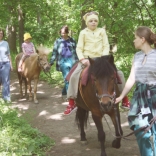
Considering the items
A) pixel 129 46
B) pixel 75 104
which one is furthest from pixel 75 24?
pixel 75 104

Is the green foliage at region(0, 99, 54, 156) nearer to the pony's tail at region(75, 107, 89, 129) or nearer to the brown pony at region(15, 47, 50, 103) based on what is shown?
the pony's tail at region(75, 107, 89, 129)

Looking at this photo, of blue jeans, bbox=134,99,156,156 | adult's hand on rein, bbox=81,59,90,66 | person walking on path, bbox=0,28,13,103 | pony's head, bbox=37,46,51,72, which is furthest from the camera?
pony's head, bbox=37,46,51,72

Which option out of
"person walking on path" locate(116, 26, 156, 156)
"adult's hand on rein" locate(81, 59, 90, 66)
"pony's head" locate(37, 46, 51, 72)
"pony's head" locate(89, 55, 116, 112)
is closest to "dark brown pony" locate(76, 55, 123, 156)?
"pony's head" locate(89, 55, 116, 112)

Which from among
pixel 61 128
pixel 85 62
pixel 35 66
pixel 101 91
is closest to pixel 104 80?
pixel 101 91

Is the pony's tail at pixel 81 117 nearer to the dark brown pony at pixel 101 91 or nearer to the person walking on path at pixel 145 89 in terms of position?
the dark brown pony at pixel 101 91

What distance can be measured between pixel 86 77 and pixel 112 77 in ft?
2.64

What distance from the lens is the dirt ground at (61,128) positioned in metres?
5.57

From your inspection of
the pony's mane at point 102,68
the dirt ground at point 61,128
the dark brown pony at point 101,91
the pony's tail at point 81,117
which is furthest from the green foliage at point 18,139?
the pony's mane at point 102,68

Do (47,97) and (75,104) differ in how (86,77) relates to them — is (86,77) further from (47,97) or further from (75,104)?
(47,97)

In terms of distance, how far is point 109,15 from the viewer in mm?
9938

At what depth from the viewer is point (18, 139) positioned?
5121mm

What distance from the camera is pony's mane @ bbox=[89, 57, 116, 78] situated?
4.51 m

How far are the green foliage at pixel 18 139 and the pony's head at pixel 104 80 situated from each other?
58.4 inches

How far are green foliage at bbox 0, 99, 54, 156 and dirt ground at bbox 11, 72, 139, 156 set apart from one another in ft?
0.85
